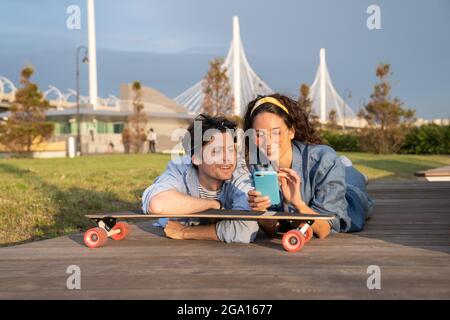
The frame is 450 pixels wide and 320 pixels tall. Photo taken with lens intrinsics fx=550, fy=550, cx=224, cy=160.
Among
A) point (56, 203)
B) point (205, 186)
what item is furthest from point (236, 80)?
point (205, 186)

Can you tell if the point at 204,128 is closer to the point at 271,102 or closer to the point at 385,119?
the point at 271,102

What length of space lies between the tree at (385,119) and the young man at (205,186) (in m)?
18.1

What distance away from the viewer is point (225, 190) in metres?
2.98

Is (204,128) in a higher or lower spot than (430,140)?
lower

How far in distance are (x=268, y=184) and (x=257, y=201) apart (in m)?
0.12

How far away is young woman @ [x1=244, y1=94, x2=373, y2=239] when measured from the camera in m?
2.76

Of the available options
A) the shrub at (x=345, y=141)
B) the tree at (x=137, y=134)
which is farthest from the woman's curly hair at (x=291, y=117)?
the tree at (x=137, y=134)

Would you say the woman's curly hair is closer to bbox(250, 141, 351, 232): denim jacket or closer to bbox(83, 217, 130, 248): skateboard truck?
bbox(250, 141, 351, 232): denim jacket

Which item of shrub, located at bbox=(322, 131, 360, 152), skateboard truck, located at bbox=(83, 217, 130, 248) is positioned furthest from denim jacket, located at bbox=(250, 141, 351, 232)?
shrub, located at bbox=(322, 131, 360, 152)

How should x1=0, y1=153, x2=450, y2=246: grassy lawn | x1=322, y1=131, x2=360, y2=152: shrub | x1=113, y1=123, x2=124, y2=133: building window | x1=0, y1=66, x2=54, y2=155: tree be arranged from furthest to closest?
1. x1=113, y1=123, x2=124, y2=133: building window
2. x1=322, y1=131, x2=360, y2=152: shrub
3. x1=0, y1=66, x2=54, y2=155: tree
4. x1=0, y1=153, x2=450, y2=246: grassy lawn

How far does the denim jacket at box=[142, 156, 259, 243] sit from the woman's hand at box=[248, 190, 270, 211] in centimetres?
17

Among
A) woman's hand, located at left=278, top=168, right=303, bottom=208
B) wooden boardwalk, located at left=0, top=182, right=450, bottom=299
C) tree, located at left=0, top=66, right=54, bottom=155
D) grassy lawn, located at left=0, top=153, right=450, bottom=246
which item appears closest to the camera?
wooden boardwalk, located at left=0, top=182, right=450, bottom=299

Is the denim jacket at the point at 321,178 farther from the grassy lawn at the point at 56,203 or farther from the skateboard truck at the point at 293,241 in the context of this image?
the grassy lawn at the point at 56,203
